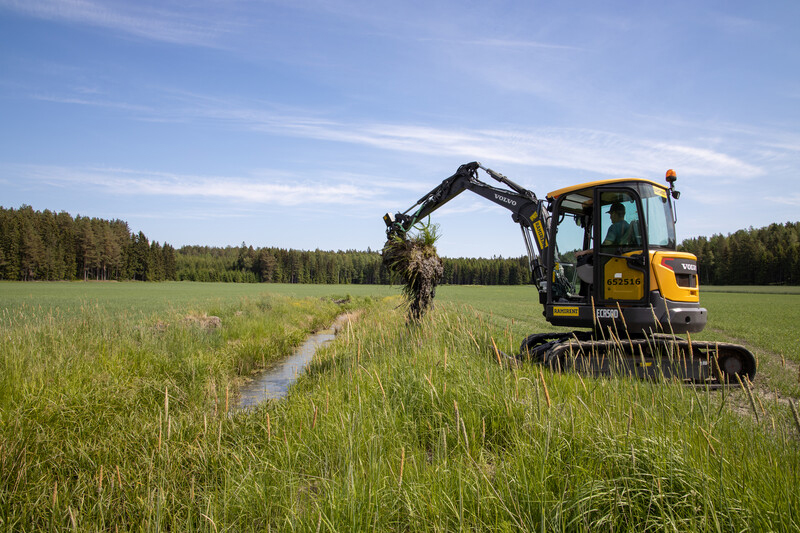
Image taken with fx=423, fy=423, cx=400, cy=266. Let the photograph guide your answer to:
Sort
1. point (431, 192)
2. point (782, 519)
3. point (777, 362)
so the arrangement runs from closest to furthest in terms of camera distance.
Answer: point (782, 519)
point (777, 362)
point (431, 192)

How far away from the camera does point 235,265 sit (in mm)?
119500

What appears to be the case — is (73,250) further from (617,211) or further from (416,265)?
(617,211)

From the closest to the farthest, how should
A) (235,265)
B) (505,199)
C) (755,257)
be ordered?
1. (505,199)
2. (755,257)
3. (235,265)

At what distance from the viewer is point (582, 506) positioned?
8.49 feet

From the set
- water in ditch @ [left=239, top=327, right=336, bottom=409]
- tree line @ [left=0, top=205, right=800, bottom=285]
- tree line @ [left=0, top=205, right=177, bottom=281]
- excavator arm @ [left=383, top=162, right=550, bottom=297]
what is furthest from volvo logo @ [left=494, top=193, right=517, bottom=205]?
tree line @ [left=0, top=205, right=177, bottom=281]

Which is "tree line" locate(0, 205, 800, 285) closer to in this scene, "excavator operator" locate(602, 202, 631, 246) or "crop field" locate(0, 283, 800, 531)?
"excavator operator" locate(602, 202, 631, 246)

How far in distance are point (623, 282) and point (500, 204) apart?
354 centimetres

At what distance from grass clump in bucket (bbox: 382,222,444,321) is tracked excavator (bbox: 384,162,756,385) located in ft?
9.20

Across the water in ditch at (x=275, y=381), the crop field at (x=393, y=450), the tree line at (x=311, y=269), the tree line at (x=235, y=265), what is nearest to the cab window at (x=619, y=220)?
the crop field at (x=393, y=450)

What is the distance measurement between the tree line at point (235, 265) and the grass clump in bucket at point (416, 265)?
41.3 meters

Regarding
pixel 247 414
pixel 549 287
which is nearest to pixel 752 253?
pixel 549 287

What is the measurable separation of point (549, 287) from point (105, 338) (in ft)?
30.4

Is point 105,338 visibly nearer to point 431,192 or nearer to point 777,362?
point 431,192

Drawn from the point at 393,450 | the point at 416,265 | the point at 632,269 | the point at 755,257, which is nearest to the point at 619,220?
the point at 632,269
